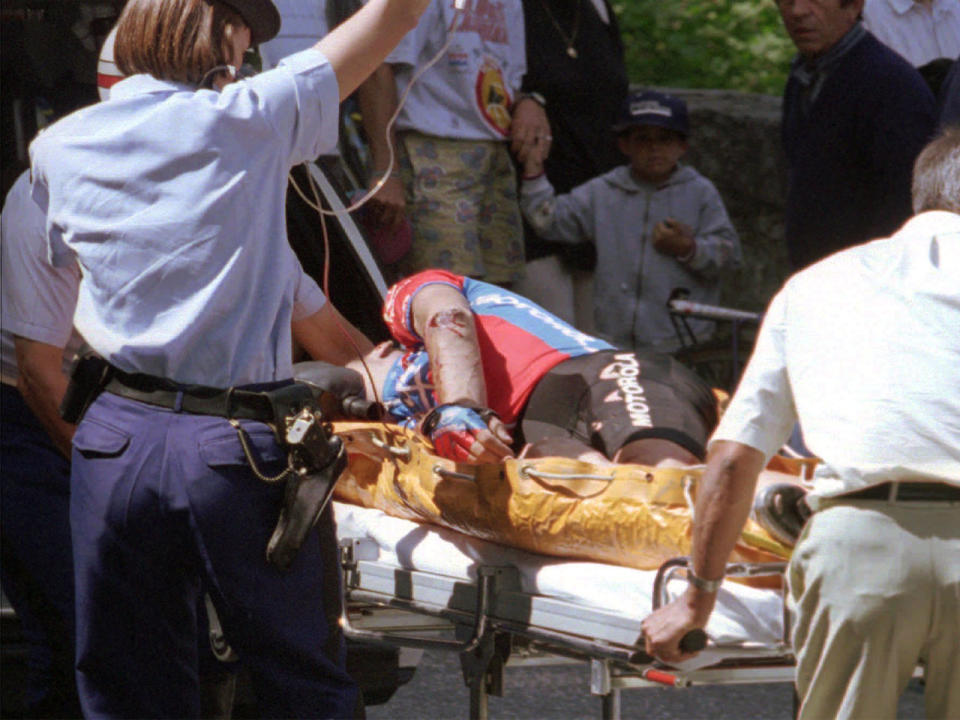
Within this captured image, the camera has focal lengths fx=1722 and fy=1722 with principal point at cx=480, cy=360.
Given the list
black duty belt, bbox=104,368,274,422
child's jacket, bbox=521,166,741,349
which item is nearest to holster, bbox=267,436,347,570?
→ black duty belt, bbox=104,368,274,422

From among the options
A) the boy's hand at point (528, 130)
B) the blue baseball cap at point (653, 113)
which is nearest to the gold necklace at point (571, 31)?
the blue baseball cap at point (653, 113)

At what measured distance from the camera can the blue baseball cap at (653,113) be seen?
615 cm

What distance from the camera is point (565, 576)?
3.27 metres

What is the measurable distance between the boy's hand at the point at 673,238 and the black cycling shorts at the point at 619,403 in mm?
2178

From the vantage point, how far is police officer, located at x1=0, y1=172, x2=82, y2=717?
3723 millimetres

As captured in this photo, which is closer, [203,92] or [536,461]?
[203,92]

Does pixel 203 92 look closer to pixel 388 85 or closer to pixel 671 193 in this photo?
pixel 388 85

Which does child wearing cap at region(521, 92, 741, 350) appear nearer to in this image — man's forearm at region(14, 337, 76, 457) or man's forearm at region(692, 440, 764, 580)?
man's forearm at region(14, 337, 76, 457)

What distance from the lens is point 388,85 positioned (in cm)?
515

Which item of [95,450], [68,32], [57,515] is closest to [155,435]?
[95,450]

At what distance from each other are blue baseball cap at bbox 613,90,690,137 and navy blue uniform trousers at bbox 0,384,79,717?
2.85 meters

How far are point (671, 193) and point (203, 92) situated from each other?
3735 mm

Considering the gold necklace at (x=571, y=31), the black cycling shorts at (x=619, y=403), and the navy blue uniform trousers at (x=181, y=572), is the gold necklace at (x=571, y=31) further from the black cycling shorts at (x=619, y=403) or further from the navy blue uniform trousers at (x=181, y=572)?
the navy blue uniform trousers at (x=181, y=572)

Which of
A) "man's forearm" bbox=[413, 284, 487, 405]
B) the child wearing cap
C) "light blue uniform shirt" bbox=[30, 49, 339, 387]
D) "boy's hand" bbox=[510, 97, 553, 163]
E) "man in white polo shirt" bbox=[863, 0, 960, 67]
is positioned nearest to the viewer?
"light blue uniform shirt" bbox=[30, 49, 339, 387]
